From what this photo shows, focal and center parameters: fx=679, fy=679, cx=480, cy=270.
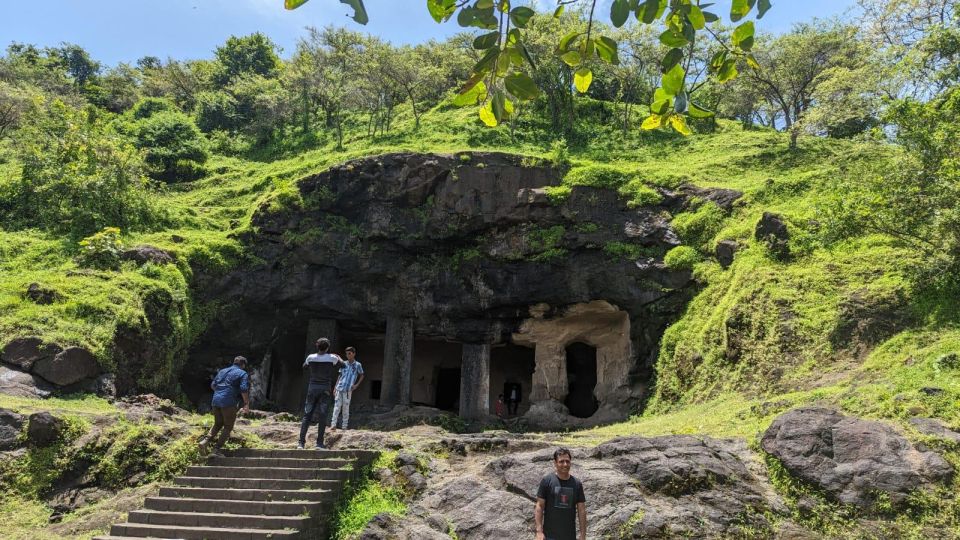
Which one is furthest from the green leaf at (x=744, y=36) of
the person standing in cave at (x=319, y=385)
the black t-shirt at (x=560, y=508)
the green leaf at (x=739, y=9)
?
the person standing in cave at (x=319, y=385)

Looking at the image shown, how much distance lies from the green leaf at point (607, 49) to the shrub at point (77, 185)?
1907 centimetres

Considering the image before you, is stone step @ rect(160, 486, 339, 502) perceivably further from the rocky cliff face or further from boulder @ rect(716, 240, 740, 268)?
boulder @ rect(716, 240, 740, 268)

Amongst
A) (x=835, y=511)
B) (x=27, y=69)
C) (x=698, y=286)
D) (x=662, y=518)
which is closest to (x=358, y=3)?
(x=662, y=518)

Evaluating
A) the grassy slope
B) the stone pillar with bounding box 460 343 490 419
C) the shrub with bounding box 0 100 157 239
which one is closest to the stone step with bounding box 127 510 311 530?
the grassy slope

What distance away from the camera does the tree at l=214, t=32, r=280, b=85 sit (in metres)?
44.7

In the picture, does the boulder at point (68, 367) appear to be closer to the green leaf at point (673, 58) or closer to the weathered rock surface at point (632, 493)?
the weathered rock surface at point (632, 493)

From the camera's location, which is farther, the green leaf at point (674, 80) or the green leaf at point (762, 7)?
the green leaf at point (674, 80)

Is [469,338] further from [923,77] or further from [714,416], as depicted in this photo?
[923,77]

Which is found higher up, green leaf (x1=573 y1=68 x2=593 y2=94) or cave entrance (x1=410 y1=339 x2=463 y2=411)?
green leaf (x1=573 y1=68 x2=593 y2=94)

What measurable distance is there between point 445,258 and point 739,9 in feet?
56.5

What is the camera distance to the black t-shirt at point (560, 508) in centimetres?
540

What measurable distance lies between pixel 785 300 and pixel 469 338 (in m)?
9.72

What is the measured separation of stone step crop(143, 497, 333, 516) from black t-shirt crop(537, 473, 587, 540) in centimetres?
339

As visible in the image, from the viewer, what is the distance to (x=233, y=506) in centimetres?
800
